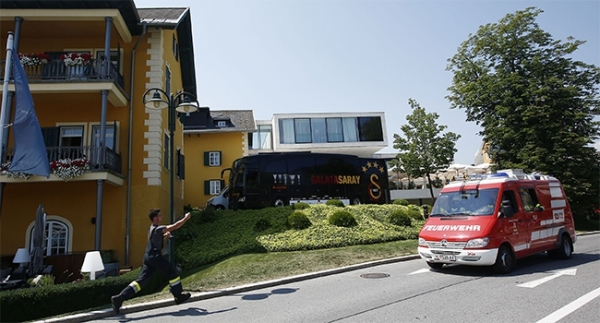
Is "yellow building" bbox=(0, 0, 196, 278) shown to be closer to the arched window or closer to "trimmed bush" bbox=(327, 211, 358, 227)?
the arched window

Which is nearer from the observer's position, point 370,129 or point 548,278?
point 548,278

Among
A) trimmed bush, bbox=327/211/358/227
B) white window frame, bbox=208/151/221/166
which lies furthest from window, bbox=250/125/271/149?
trimmed bush, bbox=327/211/358/227

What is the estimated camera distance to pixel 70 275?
1224 centimetres

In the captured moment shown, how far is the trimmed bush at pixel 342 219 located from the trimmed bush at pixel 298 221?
100 centimetres

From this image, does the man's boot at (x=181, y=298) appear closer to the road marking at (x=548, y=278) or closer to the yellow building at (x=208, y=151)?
the road marking at (x=548, y=278)

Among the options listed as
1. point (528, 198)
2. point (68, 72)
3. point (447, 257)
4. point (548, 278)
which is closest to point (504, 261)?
point (548, 278)

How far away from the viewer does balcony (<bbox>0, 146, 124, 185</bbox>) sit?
13204mm

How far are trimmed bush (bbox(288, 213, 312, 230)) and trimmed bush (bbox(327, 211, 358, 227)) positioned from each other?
100cm

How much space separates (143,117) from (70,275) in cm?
673

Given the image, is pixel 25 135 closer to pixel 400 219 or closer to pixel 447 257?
pixel 447 257

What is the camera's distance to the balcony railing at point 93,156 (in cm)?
1360

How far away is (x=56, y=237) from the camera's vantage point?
48.2 feet

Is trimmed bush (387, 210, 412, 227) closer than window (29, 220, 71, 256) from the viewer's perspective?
No

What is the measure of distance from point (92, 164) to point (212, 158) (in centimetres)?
1979
